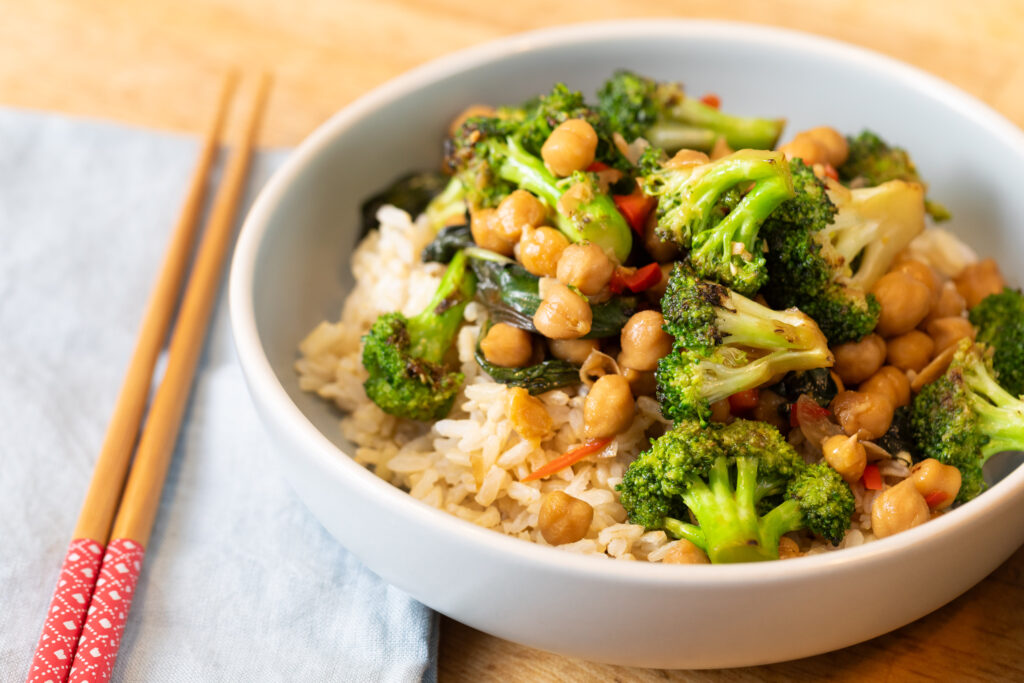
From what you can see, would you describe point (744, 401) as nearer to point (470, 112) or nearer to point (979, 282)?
point (979, 282)

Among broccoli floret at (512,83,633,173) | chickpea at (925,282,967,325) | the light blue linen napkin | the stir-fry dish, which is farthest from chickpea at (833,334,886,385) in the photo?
the light blue linen napkin

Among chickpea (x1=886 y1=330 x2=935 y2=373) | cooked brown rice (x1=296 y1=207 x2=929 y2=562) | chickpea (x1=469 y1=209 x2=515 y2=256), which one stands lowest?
cooked brown rice (x1=296 y1=207 x2=929 y2=562)

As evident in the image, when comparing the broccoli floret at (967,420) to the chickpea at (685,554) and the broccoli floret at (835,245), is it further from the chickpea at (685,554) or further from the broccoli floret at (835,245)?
the chickpea at (685,554)

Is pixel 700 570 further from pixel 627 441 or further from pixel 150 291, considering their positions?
pixel 150 291

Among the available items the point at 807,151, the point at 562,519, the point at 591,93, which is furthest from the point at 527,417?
the point at 591,93

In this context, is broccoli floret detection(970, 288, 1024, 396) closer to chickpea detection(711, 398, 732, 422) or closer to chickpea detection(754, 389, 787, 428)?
chickpea detection(754, 389, 787, 428)
